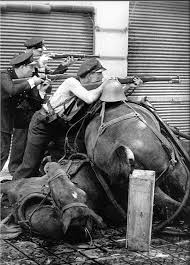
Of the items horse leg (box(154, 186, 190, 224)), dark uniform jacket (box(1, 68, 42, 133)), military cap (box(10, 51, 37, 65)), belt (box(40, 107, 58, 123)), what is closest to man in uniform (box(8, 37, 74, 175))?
dark uniform jacket (box(1, 68, 42, 133))

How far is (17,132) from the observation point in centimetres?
761

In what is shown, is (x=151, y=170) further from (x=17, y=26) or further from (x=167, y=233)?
(x=17, y=26)

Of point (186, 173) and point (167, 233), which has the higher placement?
point (186, 173)

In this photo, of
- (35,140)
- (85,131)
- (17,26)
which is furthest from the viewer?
(17,26)

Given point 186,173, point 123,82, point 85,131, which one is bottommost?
point 186,173

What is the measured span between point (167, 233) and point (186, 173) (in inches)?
29.9

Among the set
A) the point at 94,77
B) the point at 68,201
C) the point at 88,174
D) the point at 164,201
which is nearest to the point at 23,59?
the point at 94,77

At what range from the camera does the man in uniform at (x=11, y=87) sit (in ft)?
23.3

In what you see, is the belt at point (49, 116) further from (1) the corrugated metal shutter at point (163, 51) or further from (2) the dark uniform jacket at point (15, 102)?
(1) the corrugated metal shutter at point (163, 51)

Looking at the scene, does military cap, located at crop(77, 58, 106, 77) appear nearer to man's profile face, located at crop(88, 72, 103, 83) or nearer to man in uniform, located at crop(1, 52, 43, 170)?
man's profile face, located at crop(88, 72, 103, 83)

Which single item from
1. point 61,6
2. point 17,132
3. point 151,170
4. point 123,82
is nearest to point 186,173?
point 151,170

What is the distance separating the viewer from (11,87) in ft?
23.3

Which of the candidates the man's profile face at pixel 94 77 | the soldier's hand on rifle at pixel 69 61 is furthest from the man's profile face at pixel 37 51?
the man's profile face at pixel 94 77

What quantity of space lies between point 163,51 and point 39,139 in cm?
556
